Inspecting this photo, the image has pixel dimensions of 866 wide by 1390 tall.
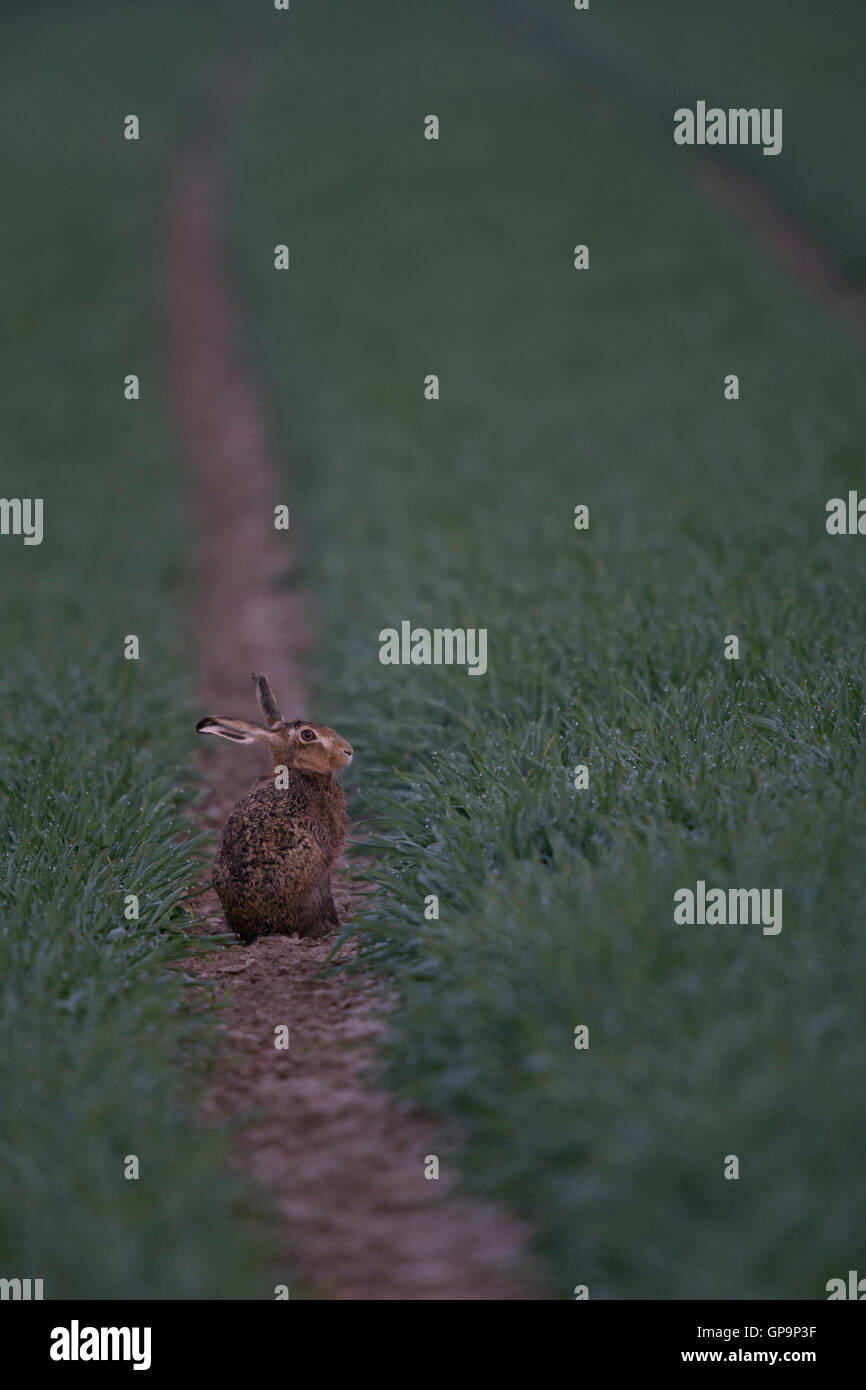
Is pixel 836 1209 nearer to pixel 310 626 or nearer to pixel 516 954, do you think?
pixel 516 954

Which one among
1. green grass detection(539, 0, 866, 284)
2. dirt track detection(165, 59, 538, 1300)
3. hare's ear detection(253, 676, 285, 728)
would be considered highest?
green grass detection(539, 0, 866, 284)

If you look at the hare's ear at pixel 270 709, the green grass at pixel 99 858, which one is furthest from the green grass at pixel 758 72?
the hare's ear at pixel 270 709

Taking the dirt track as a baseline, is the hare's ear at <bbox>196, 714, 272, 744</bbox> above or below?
above

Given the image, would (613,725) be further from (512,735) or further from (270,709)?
(270,709)

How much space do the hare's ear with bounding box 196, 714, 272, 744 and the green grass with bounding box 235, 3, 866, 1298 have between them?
0.65 m

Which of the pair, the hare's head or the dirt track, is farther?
the hare's head

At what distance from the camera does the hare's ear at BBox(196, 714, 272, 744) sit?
183 inches

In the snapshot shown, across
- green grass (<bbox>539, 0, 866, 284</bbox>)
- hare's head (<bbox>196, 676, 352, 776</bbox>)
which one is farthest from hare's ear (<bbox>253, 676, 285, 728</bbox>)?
green grass (<bbox>539, 0, 866, 284</bbox>)

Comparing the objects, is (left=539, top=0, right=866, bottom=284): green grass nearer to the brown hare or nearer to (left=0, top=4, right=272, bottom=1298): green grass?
(left=0, top=4, right=272, bottom=1298): green grass

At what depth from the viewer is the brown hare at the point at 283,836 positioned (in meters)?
4.62

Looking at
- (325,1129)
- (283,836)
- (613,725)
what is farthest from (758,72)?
(325,1129)

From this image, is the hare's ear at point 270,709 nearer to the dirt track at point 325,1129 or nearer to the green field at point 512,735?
the green field at point 512,735

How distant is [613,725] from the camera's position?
531cm

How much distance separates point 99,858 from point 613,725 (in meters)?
2.24
